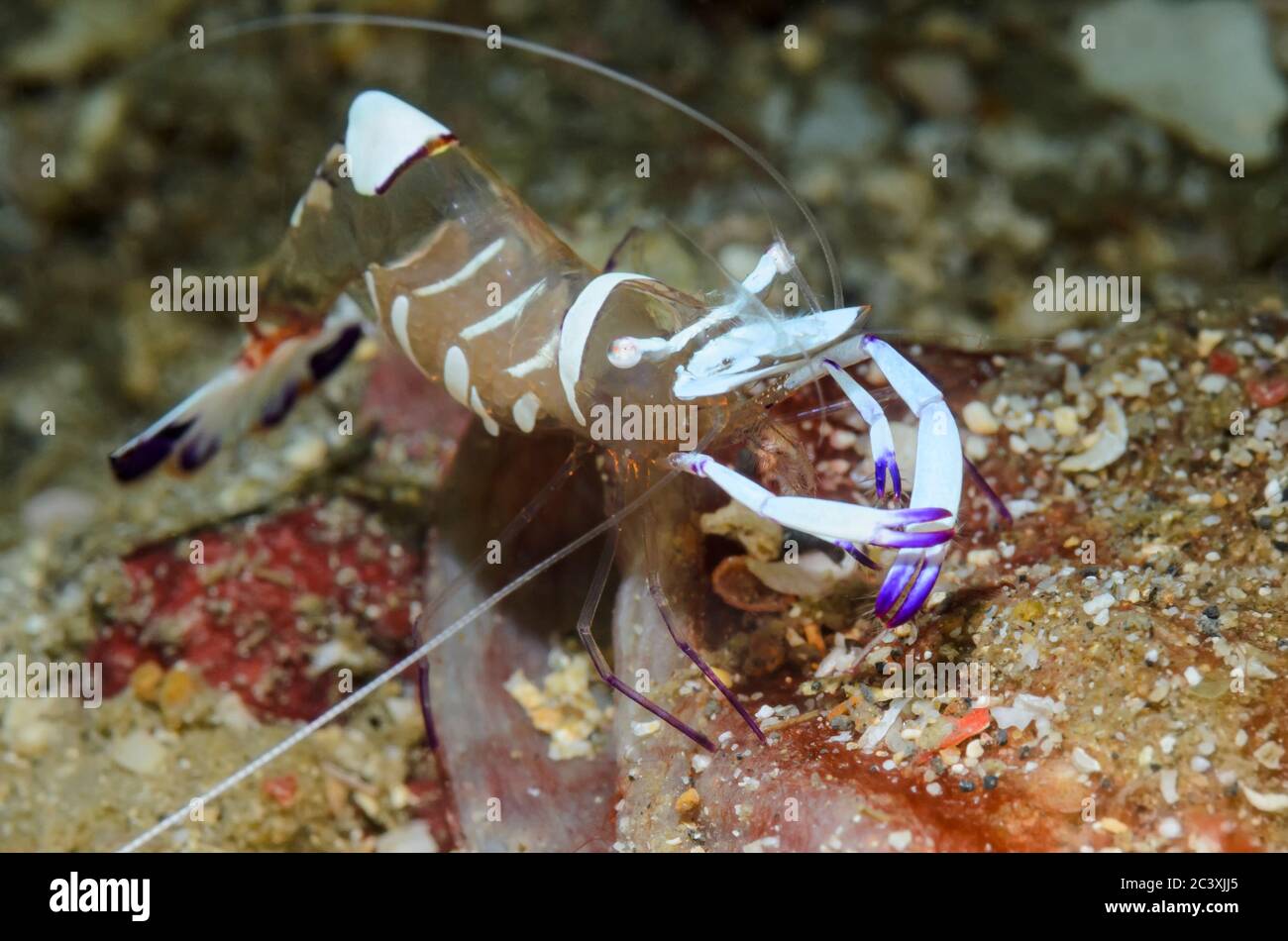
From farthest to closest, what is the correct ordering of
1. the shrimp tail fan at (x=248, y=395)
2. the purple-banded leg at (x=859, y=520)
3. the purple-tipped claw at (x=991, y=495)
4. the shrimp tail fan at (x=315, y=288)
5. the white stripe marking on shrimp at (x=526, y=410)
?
1. the shrimp tail fan at (x=248, y=395)
2. the shrimp tail fan at (x=315, y=288)
3. the white stripe marking on shrimp at (x=526, y=410)
4. the purple-tipped claw at (x=991, y=495)
5. the purple-banded leg at (x=859, y=520)

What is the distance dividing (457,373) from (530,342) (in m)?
0.28

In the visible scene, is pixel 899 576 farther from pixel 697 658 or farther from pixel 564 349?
pixel 564 349

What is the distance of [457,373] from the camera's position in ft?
8.79

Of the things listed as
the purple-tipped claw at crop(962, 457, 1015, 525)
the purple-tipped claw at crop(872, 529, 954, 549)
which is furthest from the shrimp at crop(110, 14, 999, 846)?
the purple-tipped claw at crop(962, 457, 1015, 525)

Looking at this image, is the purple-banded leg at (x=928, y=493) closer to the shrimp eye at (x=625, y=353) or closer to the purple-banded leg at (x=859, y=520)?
the purple-banded leg at (x=859, y=520)

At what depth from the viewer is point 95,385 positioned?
4277 mm

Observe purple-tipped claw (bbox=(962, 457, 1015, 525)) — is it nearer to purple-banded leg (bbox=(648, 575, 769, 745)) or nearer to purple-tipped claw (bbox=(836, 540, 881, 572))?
purple-tipped claw (bbox=(836, 540, 881, 572))

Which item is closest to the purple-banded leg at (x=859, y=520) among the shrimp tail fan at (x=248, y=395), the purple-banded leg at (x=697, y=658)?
the purple-banded leg at (x=697, y=658)

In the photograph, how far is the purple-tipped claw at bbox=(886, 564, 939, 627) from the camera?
6.37 feet

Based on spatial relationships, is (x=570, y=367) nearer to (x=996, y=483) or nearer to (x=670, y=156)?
(x=996, y=483)

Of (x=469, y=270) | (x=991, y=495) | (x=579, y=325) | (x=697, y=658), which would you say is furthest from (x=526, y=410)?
(x=991, y=495)

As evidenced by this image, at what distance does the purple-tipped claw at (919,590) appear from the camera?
1.94 m
